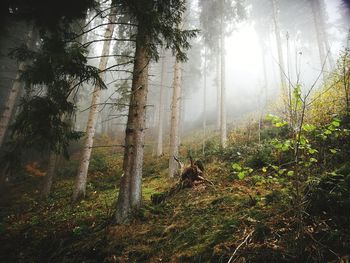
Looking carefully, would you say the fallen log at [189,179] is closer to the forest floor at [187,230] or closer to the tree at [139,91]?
the forest floor at [187,230]

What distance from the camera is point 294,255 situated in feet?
8.66

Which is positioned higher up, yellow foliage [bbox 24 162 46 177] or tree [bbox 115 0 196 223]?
tree [bbox 115 0 196 223]

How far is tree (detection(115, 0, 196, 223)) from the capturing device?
5402mm

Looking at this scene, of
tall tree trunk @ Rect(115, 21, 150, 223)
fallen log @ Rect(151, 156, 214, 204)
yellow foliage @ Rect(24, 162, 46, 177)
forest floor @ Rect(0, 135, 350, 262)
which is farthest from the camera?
yellow foliage @ Rect(24, 162, 46, 177)

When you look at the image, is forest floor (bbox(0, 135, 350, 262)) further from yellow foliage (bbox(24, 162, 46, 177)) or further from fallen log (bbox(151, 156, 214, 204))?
yellow foliage (bbox(24, 162, 46, 177))

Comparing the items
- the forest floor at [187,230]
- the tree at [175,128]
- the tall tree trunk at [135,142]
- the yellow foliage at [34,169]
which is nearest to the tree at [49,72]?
the tall tree trunk at [135,142]

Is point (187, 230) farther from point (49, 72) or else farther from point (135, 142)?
point (49, 72)

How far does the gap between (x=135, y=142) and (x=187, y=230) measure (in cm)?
248

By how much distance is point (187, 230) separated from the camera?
4.28 meters

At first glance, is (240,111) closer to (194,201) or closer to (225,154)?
(225,154)

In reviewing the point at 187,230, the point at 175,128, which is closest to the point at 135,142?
the point at 187,230

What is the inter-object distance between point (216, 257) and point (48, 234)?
4799 millimetres

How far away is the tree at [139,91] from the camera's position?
5.40 metres

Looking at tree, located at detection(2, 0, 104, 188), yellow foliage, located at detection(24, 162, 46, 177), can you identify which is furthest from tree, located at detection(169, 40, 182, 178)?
yellow foliage, located at detection(24, 162, 46, 177)
